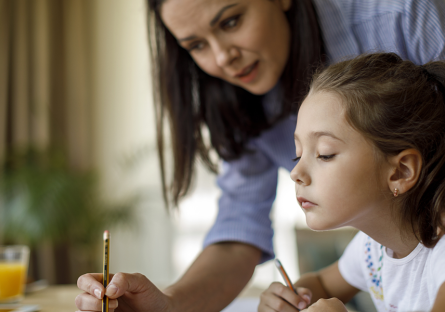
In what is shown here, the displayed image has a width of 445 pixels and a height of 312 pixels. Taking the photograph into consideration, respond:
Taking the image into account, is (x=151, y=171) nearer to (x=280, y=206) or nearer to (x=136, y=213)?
A: (x=136, y=213)

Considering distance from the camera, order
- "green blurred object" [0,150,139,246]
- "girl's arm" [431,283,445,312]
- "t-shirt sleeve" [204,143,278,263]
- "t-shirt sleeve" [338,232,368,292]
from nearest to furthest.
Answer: "girl's arm" [431,283,445,312]
"t-shirt sleeve" [338,232,368,292]
"t-shirt sleeve" [204,143,278,263]
"green blurred object" [0,150,139,246]

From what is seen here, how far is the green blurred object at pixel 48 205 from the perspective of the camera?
2.74m

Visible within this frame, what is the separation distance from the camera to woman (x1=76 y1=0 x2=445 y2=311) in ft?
2.79


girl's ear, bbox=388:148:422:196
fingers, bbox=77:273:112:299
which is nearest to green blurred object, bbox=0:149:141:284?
fingers, bbox=77:273:112:299

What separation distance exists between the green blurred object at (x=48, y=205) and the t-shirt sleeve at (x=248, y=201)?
1.89 metres

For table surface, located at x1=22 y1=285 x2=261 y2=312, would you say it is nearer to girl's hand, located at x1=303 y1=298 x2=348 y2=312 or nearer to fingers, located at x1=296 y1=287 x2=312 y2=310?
fingers, located at x1=296 y1=287 x2=312 y2=310

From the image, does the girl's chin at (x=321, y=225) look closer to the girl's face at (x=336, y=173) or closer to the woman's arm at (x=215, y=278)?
the girl's face at (x=336, y=173)

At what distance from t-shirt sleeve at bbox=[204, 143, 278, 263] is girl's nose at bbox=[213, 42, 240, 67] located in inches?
12.4

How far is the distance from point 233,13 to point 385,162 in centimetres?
46

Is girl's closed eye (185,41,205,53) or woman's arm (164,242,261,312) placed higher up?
girl's closed eye (185,41,205,53)

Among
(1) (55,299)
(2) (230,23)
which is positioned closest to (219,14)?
(2) (230,23)

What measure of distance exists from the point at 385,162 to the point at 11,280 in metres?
1.01

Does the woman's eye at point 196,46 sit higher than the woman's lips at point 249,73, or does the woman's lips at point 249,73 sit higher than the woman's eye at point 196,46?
the woman's eye at point 196,46

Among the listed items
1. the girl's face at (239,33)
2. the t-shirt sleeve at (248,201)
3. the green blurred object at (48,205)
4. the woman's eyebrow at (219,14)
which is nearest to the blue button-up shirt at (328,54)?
the t-shirt sleeve at (248,201)
